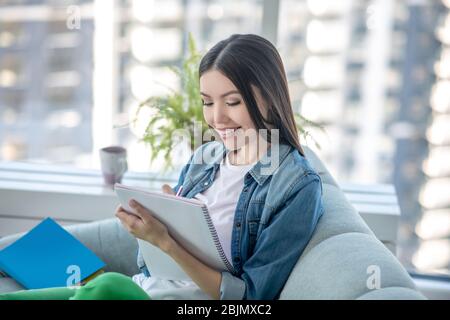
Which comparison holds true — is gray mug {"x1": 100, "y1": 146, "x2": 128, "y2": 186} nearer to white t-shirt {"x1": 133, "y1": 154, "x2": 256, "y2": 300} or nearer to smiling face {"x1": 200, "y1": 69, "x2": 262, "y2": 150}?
white t-shirt {"x1": 133, "y1": 154, "x2": 256, "y2": 300}

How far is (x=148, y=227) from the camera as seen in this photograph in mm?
1764

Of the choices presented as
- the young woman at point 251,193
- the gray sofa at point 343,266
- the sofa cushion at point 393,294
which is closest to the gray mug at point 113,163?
the gray sofa at point 343,266

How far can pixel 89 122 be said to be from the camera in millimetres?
3203

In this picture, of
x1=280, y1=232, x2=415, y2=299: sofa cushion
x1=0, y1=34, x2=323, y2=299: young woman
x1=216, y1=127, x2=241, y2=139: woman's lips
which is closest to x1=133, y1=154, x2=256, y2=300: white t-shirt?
x1=0, y1=34, x2=323, y2=299: young woman

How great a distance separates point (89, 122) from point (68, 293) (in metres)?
1.47

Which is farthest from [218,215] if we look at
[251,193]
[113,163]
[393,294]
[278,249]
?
[113,163]

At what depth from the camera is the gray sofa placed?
159 centimetres

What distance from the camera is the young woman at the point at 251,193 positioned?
5.79ft

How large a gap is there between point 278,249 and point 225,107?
0.37m

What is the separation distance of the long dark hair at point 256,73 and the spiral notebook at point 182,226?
0.30 m

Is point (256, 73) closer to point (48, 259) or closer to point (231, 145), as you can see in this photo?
point (231, 145)

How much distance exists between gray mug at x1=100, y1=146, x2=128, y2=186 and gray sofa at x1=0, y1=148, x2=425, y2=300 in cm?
78

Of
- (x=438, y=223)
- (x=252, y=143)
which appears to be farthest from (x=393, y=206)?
(x=252, y=143)

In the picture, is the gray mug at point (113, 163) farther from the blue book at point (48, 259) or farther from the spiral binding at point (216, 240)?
the spiral binding at point (216, 240)
